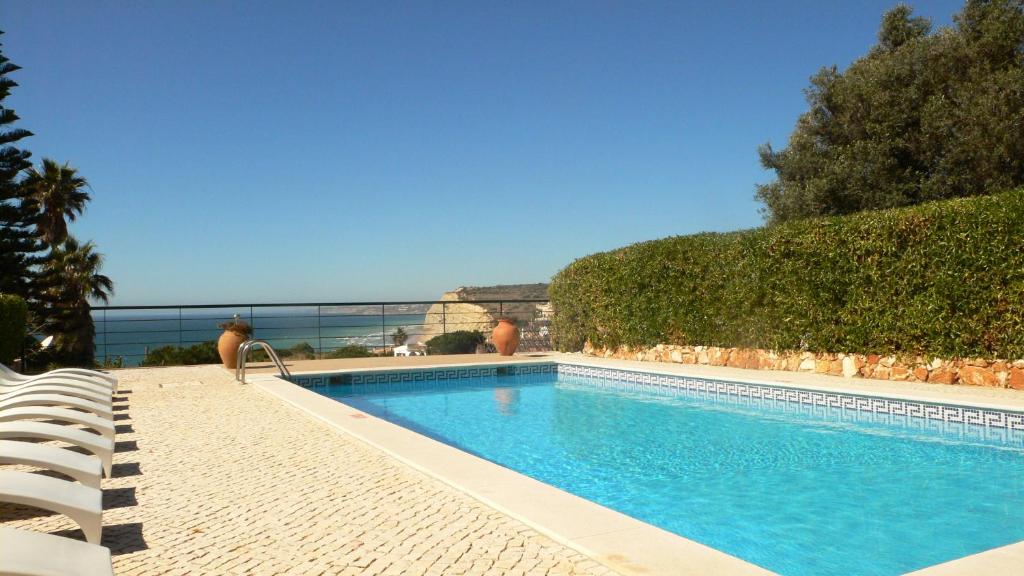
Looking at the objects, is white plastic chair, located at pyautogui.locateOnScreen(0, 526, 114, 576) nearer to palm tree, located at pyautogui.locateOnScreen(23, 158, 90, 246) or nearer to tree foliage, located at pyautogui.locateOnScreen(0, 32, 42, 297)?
tree foliage, located at pyautogui.locateOnScreen(0, 32, 42, 297)

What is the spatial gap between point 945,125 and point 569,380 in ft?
31.5

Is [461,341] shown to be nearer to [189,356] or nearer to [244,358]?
[189,356]

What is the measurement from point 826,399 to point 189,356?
1350 centimetres

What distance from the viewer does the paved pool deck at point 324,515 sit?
3.08m

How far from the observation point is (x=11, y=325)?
11.4 metres

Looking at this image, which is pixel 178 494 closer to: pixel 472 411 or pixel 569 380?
pixel 472 411

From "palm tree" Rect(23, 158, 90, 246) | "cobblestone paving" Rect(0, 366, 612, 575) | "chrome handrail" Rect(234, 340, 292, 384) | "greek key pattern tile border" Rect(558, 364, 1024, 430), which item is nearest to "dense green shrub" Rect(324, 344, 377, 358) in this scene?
"chrome handrail" Rect(234, 340, 292, 384)

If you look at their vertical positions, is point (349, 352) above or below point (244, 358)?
below

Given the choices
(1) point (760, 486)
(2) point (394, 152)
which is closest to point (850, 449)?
(1) point (760, 486)

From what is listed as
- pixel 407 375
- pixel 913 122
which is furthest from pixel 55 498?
pixel 913 122

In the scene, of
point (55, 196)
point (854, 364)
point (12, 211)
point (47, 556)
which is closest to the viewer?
point (47, 556)

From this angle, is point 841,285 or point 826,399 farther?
point 841,285

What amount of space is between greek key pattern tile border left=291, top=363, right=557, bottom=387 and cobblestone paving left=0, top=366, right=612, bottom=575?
537 cm

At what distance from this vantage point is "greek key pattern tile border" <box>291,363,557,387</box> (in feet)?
39.2
